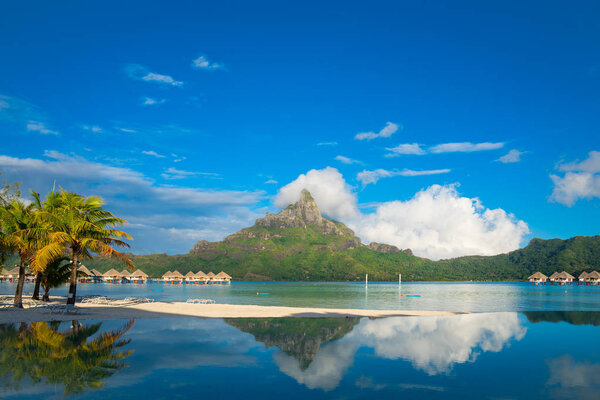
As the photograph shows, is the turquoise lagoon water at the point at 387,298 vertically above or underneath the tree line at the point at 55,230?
underneath

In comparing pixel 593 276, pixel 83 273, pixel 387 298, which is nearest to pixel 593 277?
pixel 593 276

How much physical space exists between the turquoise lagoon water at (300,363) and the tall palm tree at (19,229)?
767cm

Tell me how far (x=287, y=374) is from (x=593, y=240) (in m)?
233

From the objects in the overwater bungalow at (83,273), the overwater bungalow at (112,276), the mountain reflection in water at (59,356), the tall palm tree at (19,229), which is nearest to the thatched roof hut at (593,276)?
the overwater bungalow at (83,273)

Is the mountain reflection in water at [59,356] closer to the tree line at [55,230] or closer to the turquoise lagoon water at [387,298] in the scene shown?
the tree line at [55,230]

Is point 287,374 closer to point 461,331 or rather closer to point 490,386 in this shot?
point 490,386

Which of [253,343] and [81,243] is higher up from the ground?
[81,243]

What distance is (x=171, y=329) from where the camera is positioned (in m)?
20.2

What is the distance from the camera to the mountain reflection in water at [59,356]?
9.92 m

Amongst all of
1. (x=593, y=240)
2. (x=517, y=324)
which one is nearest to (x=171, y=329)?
(x=517, y=324)

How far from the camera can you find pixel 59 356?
12.6 meters

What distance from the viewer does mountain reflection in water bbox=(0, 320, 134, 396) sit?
992 cm

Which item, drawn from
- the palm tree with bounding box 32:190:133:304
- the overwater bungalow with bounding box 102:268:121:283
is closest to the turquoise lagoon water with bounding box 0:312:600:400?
the palm tree with bounding box 32:190:133:304

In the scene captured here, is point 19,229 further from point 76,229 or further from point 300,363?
point 300,363
